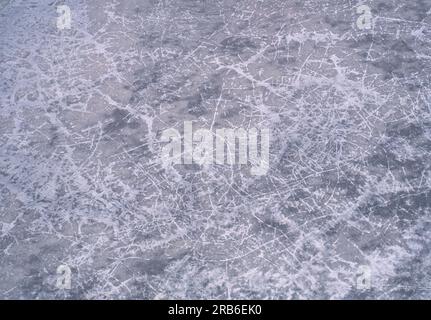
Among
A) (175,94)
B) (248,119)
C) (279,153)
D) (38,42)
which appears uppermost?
(38,42)

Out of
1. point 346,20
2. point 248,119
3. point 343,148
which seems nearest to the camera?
point 343,148

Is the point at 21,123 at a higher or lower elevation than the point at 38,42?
lower

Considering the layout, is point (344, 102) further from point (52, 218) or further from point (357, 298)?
point (52, 218)

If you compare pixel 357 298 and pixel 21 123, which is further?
pixel 21 123

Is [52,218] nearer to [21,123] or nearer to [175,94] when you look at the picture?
[21,123]

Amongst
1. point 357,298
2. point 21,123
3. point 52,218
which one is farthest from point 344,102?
point 21,123
